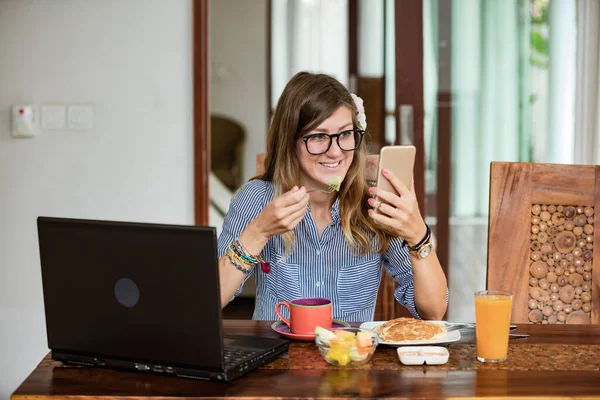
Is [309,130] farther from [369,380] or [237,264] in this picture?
[369,380]

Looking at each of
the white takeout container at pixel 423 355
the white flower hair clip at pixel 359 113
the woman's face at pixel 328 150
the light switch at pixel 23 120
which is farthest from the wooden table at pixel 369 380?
the light switch at pixel 23 120

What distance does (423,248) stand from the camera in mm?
1683

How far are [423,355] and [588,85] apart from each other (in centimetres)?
Result: 236

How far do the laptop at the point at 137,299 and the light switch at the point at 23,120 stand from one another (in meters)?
2.04

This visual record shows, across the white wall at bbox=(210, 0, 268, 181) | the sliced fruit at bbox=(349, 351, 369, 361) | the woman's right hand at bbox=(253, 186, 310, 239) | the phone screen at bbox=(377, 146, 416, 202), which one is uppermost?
the white wall at bbox=(210, 0, 268, 181)

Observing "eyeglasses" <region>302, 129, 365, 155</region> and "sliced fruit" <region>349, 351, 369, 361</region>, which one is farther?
"eyeglasses" <region>302, 129, 365, 155</region>

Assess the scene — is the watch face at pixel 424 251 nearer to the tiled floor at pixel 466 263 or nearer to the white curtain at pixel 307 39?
the tiled floor at pixel 466 263

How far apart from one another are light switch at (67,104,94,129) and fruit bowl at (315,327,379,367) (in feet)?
7.07

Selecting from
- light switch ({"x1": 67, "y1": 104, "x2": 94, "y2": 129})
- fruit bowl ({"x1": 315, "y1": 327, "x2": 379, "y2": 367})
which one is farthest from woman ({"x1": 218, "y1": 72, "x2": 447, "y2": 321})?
light switch ({"x1": 67, "y1": 104, "x2": 94, "y2": 129})

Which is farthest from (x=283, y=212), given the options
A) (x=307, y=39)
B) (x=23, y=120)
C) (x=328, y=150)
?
(x=307, y=39)

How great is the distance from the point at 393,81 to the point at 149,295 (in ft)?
7.68

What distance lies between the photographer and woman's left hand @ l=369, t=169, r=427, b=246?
1580 mm

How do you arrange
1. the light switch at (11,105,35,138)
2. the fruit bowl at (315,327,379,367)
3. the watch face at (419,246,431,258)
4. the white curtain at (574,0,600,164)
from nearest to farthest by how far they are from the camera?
1. the fruit bowl at (315,327,379,367)
2. the watch face at (419,246,431,258)
3. the light switch at (11,105,35,138)
4. the white curtain at (574,0,600,164)

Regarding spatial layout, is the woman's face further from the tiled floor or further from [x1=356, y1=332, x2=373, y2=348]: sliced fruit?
the tiled floor
